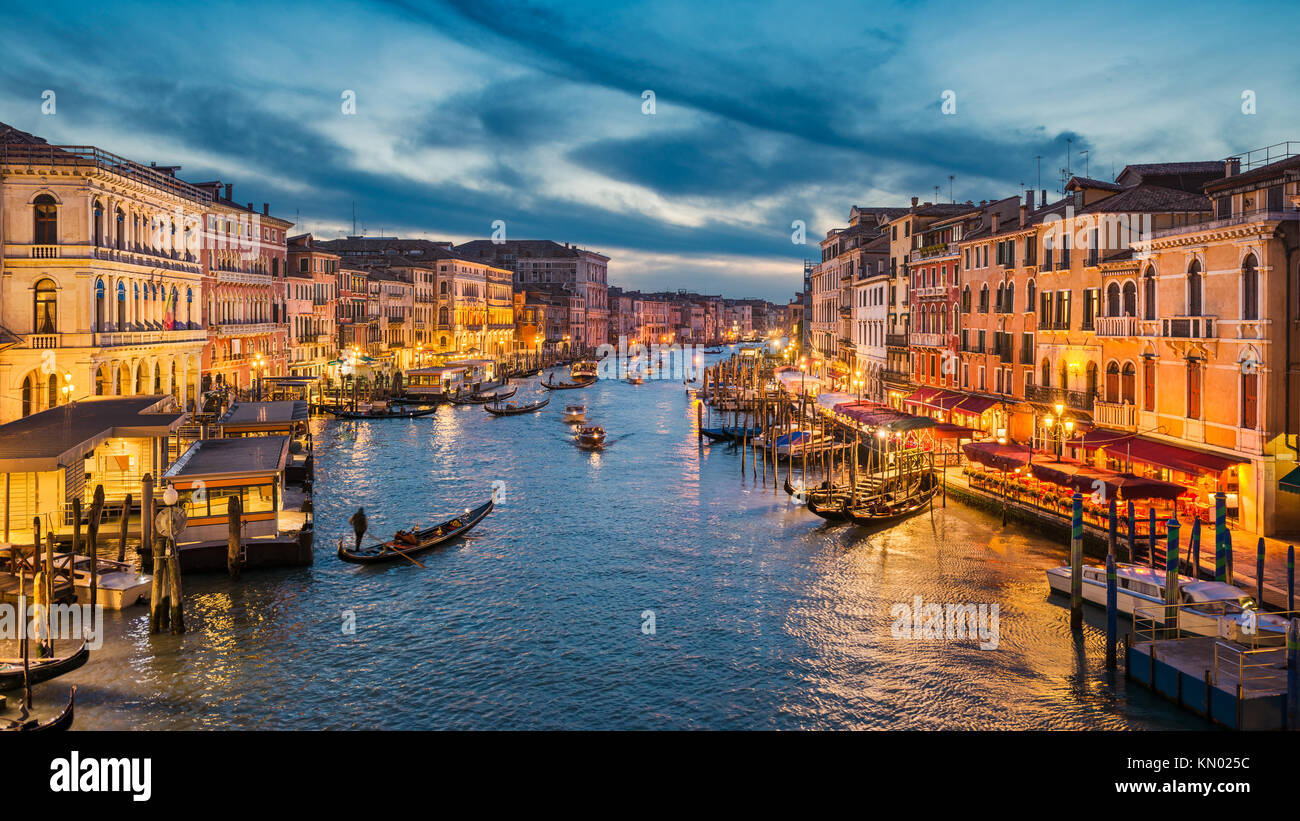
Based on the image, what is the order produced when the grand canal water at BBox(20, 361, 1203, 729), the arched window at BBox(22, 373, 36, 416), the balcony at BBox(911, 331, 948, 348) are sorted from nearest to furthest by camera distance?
the grand canal water at BBox(20, 361, 1203, 729) → the arched window at BBox(22, 373, 36, 416) → the balcony at BBox(911, 331, 948, 348)

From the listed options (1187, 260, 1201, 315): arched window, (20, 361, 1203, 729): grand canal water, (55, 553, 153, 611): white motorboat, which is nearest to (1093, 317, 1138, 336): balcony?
(1187, 260, 1201, 315): arched window

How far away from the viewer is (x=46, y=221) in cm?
2973

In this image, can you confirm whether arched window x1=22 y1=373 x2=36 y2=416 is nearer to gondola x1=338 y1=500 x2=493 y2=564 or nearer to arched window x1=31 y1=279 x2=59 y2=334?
arched window x1=31 y1=279 x2=59 y2=334

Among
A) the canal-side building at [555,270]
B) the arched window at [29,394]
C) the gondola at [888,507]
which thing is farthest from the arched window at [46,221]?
the canal-side building at [555,270]

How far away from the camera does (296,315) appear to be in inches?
2359

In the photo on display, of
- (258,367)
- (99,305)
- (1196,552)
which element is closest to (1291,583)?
(1196,552)

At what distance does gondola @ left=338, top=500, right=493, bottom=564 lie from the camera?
2334 centimetres

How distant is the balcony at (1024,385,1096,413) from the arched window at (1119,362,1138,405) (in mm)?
1495

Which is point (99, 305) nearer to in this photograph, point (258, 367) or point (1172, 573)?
point (258, 367)

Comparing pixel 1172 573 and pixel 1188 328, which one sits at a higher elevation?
pixel 1188 328

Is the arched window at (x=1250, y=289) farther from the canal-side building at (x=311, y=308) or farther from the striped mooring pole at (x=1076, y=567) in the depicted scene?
the canal-side building at (x=311, y=308)

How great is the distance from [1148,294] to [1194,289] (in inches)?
84.5
